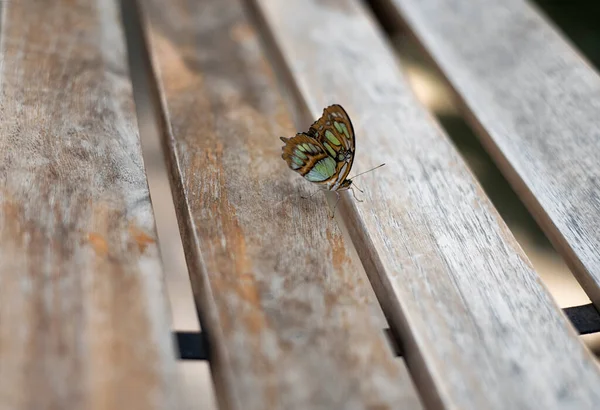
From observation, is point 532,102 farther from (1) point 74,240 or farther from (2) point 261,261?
(1) point 74,240

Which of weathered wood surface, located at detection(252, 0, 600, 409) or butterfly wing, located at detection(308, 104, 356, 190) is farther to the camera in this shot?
butterfly wing, located at detection(308, 104, 356, 190)

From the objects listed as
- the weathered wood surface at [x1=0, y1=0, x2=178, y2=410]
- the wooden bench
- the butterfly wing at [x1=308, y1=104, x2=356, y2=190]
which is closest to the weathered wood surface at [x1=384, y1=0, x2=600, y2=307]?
the wooden bench

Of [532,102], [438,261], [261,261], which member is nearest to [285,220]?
[261,261]

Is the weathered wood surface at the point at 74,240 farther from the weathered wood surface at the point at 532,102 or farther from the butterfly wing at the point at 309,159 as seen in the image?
the weathered wood surface at the point at 532,102

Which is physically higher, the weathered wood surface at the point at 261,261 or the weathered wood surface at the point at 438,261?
the weathered wood surface at the point at 438,261

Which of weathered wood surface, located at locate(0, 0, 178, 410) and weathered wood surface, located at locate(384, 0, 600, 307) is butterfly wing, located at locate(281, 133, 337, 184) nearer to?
weathered wood surface, located at locate(0, 0, 178, 410)

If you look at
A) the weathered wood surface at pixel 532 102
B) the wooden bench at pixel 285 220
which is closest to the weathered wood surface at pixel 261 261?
the wooden bench at pixel 285 220
